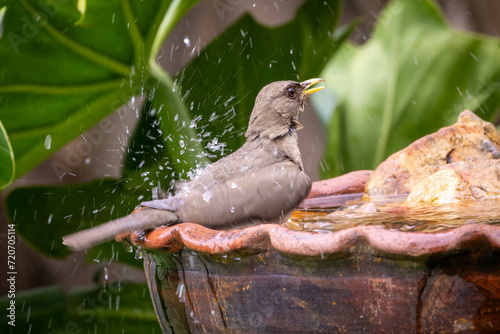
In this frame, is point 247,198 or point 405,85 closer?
point 247,198

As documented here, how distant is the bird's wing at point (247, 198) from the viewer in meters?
1.56

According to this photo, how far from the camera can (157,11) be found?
2.73 meters

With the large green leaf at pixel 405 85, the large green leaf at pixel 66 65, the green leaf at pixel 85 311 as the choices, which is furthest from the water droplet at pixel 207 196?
the large green leaf at pixel 405 85

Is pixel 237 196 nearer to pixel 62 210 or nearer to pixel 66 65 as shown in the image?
pixel 66 65

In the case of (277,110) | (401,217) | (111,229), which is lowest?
(401,217)

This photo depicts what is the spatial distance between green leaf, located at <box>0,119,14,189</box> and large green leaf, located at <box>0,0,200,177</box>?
1.76ft

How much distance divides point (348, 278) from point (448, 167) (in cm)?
93

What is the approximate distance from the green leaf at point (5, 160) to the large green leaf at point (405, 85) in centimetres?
175

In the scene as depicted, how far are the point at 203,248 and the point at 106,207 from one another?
2.07m

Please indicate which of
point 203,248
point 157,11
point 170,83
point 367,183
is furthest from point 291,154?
point 157,11

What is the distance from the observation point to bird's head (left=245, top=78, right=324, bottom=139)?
199cm

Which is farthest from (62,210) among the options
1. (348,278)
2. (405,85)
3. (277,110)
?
(348,278)

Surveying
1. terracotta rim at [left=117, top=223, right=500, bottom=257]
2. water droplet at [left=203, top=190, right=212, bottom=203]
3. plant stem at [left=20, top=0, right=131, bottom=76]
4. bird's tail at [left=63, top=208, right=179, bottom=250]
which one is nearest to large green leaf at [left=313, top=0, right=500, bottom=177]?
plant stem at [left=20, top=0, right=131, bottom=76]

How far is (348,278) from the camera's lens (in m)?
1.08
